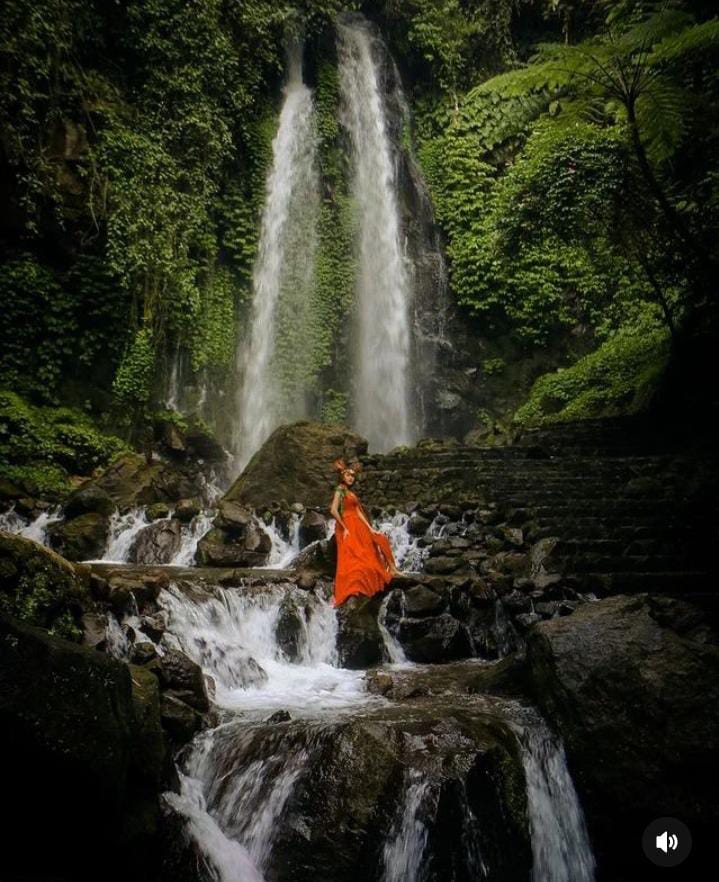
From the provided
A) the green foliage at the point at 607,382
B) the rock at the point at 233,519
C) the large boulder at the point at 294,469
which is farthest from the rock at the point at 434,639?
the green foliage at the point at 607,382

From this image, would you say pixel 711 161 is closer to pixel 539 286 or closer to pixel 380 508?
pixel 539 286

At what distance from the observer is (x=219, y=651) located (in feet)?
17.2

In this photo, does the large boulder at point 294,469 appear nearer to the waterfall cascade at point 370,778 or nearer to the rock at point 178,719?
the waterfall cascade at point 370,778

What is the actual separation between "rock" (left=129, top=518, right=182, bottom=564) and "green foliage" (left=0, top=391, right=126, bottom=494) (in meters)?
2.71

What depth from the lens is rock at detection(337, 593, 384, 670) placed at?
582 centimetres

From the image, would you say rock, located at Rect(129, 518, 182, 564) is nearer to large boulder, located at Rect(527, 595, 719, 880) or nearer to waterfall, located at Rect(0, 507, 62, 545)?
waterfall, located at Rect(0, 507, 62, 545)

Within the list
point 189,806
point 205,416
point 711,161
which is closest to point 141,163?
point 205,416

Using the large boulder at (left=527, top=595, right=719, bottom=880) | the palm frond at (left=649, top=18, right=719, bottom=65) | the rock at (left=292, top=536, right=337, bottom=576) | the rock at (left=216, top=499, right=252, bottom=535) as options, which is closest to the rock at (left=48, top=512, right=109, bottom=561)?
the rock at (left=216, top=499, right=252, bottom=535)

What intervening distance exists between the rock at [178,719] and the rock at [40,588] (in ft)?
2.91

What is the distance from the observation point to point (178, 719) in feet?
12.4

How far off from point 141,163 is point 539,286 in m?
11.2

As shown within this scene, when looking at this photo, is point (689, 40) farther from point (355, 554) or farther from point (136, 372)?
point (136, 372)

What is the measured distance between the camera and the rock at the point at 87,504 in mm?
8953

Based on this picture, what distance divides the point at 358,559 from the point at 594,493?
4.17 metres
